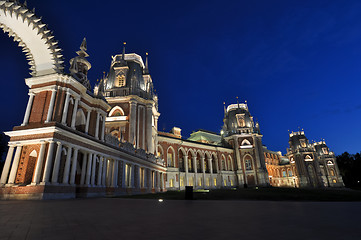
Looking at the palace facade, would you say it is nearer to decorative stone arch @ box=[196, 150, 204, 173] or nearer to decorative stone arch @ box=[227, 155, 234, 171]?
decorative stone arch @ box=[196, 150, 204, 173]

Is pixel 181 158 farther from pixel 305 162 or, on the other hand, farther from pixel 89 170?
pixel 305 162

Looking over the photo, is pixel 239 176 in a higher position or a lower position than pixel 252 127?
lower

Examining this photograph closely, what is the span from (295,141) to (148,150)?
6084 cm

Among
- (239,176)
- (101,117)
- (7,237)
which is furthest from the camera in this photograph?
(239,176)

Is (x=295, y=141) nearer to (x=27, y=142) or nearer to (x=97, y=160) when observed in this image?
(x=97, y=160)

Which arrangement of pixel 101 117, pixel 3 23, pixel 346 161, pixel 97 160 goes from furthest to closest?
pixel 346 161 < pixel 101 117 < pixel 97 160 < pixel 3 23

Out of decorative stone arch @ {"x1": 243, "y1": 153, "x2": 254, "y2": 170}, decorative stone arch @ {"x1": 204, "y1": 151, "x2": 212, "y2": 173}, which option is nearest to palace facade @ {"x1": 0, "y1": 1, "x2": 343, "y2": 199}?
decorative stone arch @ {"x1": 204, "y1": 151, "x2": 212, "y2": 173}

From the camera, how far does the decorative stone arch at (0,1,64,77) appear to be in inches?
595

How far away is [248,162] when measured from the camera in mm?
54469

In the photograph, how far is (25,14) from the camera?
15359 mm

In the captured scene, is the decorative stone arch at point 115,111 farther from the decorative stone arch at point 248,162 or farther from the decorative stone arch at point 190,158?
the decorative stone arch at point 248,162

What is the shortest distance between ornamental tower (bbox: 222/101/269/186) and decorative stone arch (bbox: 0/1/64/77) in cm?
4877

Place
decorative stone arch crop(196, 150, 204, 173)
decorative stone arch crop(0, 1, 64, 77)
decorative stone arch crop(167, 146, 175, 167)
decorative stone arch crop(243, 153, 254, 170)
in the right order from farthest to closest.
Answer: decorative stone arch crop(243, 153, 254, 170) → decorative stone arch crop(196, 150, 204, 173) → decorative stone arch crop(167, 146, 175, 167) → decorative stone arch crop(0, 1, 64, 77)

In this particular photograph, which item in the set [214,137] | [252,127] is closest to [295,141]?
[252,127]
